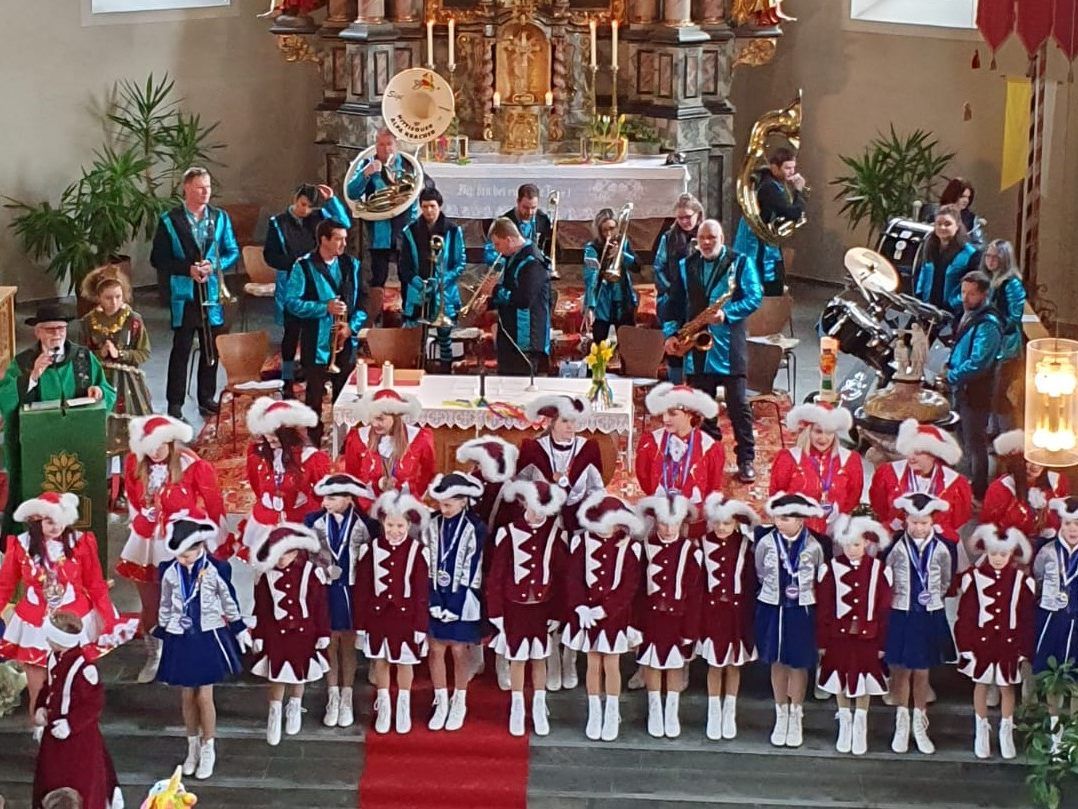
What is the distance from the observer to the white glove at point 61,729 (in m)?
10.1

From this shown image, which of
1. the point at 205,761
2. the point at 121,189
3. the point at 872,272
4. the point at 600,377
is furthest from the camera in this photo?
the point at 121,189

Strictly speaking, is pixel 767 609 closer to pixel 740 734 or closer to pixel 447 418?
pixel 740 734

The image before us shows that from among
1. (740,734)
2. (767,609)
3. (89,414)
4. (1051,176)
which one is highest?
(1051,176)

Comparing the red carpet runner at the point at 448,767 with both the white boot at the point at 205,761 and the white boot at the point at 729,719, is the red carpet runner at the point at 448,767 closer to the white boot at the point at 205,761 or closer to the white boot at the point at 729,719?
the white boot at the point at 205,761

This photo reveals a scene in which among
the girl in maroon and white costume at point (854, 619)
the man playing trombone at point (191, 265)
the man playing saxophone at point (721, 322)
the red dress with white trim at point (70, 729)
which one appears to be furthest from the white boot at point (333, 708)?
the man playing trombone at point (191, 265)

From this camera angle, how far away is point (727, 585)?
1085 centimetres

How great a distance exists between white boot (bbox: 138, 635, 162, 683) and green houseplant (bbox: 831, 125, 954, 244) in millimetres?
8478

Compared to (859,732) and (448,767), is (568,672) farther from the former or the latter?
(859,732)

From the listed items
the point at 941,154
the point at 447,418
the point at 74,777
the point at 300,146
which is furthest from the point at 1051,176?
the point at 74,777

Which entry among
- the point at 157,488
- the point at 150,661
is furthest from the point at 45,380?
the point at 150,661

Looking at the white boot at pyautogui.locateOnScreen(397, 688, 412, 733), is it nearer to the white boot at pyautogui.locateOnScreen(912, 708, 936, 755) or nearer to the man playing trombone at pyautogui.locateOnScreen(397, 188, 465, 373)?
the white boot at pyautogui.locateOnScreen(912, 708, 936, 755)

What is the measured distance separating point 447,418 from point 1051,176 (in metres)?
5.77

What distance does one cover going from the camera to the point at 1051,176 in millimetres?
15914

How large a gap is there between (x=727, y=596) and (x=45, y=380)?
4142mm
